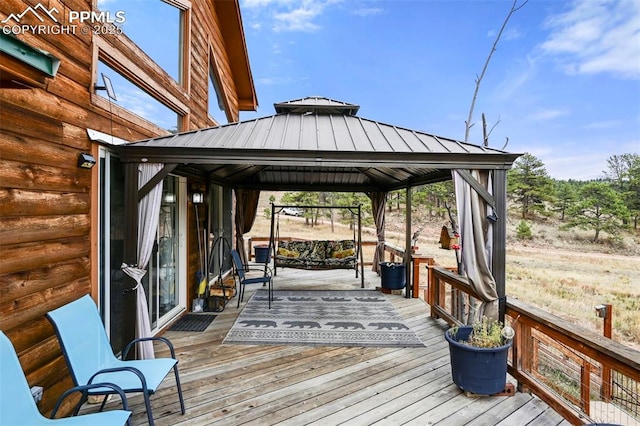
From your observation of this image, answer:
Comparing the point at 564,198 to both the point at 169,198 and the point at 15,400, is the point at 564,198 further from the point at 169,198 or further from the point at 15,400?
the point at 15,400

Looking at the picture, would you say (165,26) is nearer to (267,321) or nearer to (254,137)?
(254,137)

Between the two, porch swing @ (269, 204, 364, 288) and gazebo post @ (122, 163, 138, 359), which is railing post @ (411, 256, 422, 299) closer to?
porch swing @ (269, 204, 364, 288)

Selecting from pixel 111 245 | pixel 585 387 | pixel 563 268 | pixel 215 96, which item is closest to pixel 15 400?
pixel 111 245

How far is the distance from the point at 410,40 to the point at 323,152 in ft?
51.2

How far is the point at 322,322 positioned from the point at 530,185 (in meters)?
21.7

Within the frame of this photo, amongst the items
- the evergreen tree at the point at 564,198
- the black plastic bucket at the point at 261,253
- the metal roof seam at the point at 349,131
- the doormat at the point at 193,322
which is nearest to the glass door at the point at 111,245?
the doormat at the point at 193,322

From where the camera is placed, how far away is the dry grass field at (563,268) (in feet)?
28.0

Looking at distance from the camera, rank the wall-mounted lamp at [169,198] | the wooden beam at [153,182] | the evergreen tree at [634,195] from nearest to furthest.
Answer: the wooden beam at [153,182] → the wall-mounted lamp at [169,198] → the evergreen tree at [634,195]

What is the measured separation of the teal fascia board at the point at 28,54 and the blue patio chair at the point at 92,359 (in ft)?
4.74

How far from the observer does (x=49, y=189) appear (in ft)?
7.00

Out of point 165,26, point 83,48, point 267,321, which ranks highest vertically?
point 165,26

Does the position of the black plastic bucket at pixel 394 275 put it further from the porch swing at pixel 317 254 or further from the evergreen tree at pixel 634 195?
the evergreen tree at pixel 634 195

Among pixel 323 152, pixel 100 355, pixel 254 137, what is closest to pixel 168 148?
pixel 254 137

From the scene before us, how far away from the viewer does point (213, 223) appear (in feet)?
20.1
